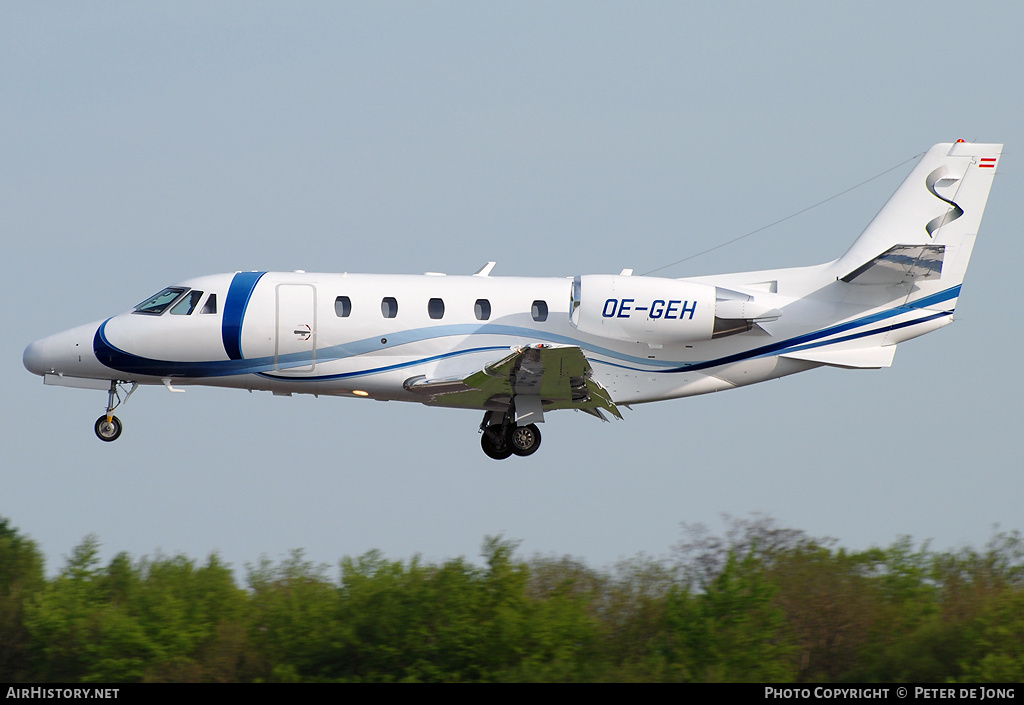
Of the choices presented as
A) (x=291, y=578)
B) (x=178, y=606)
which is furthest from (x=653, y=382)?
(x=178, y=606)

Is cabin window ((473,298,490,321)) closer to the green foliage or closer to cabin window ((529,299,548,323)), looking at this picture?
cabin window ((529,299,548,323))

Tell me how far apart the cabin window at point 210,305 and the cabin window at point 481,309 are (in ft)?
14.4

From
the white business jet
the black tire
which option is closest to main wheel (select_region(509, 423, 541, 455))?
the white business jet

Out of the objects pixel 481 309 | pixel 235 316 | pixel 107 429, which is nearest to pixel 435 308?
pixel 481 309

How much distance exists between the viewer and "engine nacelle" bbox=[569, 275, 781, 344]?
21953 mm

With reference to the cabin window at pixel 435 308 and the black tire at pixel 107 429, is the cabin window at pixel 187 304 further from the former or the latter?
the cabin window at pixel 435 308

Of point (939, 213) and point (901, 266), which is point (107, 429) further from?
point (939, 213)

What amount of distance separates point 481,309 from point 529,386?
5.60ft

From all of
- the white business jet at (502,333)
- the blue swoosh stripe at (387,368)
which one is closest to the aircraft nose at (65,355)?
the white business jet at (502,333)

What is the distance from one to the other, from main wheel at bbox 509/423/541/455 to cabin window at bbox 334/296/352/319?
11.6ft

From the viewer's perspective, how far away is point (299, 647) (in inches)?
891
